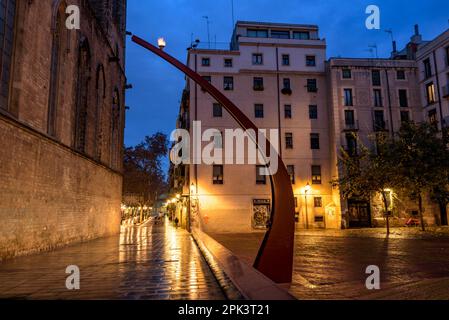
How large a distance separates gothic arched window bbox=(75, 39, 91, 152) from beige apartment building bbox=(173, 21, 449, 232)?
16.3m

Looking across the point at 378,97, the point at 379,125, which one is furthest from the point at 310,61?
the point at 379,125

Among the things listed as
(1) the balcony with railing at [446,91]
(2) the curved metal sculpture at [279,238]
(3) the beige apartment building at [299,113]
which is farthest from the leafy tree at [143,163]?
(2) the curved metal sculpture at [279,238]

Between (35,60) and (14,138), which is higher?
(35,60)

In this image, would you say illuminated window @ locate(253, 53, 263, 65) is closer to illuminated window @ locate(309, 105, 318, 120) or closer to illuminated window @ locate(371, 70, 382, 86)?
illuminated window @ locate(309, 105, 318, 120)

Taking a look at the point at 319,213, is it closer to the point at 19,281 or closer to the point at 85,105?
the point at 85,105

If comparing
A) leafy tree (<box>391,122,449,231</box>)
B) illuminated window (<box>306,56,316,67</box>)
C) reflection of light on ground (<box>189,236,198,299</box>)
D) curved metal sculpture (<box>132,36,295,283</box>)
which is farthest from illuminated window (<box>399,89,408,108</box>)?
reflection of light on ground (<box>189,236,198,299</box>)

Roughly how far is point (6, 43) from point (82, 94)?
792 cm

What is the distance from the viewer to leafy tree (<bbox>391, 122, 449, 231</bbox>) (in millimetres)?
24297

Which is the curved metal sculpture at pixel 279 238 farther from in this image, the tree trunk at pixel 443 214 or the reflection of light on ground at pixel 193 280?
the tree trunk at pixel 443 214

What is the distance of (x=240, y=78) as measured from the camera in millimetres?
37656

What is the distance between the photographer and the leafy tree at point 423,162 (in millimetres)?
24297

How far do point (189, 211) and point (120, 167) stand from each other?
7.64 metres

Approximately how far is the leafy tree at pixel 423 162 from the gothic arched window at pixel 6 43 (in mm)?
23368
